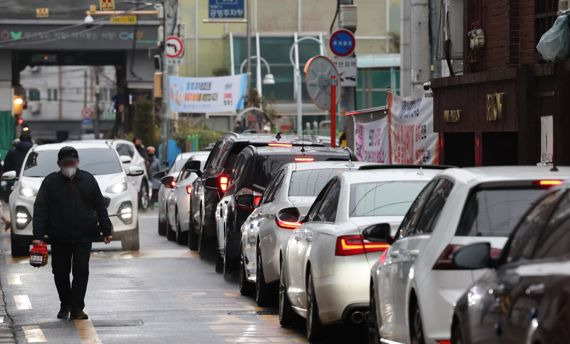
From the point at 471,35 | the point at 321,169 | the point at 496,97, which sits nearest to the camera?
the point at 321,169

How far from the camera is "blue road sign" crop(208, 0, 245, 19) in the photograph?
47469mm

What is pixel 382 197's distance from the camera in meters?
13.2

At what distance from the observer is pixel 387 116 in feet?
88.7

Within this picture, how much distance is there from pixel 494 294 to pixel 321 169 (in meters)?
9.28

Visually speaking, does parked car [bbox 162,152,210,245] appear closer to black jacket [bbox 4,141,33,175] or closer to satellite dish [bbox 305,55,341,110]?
satellite dish [bbox 305,55,341,110]

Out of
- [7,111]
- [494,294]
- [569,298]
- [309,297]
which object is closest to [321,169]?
[309,297]

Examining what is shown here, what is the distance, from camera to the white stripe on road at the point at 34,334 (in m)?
13.8

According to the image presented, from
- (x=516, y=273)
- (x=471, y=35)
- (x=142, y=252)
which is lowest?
(x=142, y=252)

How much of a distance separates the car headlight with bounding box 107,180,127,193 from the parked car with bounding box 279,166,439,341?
10.7 metres

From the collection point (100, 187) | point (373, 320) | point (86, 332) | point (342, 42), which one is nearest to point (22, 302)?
point (86, 332)

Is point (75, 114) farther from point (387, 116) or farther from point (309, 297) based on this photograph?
point (309, 297)

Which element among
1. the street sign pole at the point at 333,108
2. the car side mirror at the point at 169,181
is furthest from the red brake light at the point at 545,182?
the car side mirror at the point at 169,181

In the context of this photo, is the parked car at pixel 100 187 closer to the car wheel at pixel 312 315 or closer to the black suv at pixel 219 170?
the black suv at pixel 219 170

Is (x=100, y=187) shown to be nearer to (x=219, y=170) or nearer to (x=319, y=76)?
(x=219, y=170)
